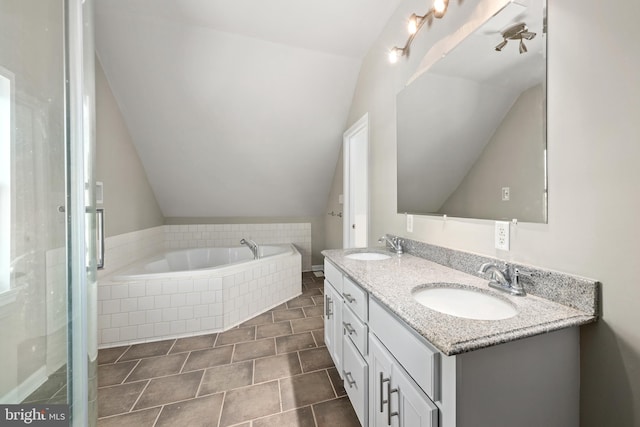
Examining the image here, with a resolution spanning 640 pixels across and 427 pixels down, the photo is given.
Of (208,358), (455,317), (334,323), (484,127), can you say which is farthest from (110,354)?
(484,127)

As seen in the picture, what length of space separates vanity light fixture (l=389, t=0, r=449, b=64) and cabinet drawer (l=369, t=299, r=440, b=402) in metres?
1.55

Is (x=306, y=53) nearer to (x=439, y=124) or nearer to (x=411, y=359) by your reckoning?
(x=439, y=124)

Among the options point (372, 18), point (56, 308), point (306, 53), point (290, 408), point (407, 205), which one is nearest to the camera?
point (56, 308)

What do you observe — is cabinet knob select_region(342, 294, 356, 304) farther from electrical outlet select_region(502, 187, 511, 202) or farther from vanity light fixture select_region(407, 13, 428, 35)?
vanity light fixture select_region(407, 13, 428, 35)

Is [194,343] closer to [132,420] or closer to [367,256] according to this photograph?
[132,420]

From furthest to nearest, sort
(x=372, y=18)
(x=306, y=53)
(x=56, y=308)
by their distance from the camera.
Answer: (x=306, y=53) → (x=372, y=18) → (x=56, y=308)

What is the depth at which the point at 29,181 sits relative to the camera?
2.92 feet

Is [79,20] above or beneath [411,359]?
above

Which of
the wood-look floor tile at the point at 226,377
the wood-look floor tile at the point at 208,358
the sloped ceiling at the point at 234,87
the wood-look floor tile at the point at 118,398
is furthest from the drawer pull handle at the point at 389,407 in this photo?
the sloped ceiling at the point at 234,87

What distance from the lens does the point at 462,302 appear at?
39.3 inches

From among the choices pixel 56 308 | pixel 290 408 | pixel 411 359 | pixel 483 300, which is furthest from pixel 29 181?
pixel 483 300

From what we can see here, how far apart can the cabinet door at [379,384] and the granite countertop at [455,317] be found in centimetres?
23

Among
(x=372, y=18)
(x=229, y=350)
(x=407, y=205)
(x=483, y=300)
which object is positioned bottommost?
Answer: (x=229, y=350)

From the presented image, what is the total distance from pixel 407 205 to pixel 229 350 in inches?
70.8
